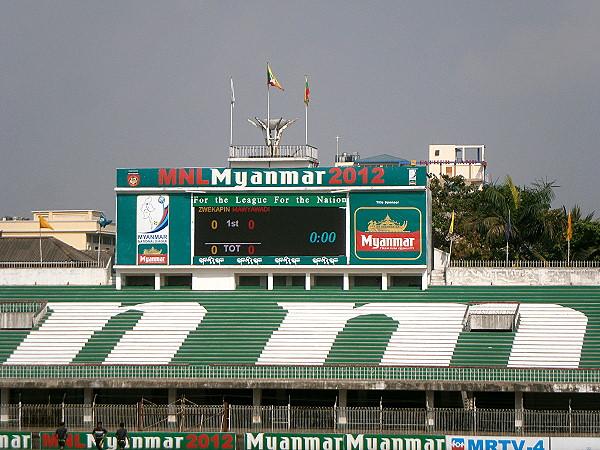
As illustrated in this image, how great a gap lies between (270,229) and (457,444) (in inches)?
684

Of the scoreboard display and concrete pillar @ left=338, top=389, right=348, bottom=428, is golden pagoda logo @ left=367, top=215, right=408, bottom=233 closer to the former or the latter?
the scoreboard display

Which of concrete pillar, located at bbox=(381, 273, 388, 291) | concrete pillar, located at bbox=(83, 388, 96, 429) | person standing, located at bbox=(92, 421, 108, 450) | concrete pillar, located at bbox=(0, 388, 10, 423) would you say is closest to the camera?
person standing, located at bbox=(92, 421, 108, 450)

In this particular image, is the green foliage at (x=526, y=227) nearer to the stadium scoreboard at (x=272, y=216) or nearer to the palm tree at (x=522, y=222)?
the palm tree at (x=522, y=222)

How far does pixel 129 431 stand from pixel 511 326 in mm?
17376

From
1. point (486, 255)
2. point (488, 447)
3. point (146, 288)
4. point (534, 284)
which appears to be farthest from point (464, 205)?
point (488, 447)

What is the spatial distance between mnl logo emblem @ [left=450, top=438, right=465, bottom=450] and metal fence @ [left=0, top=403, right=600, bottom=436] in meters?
3.21

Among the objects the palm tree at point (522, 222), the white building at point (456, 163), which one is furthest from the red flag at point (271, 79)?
the white building at point (456, 163)

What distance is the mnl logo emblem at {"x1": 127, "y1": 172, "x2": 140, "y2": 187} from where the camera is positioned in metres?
55.0

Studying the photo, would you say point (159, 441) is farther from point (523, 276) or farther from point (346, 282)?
point (523, 276)

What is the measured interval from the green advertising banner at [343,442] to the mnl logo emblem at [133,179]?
18.0 m

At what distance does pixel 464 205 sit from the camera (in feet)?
262

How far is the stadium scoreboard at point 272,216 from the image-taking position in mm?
53031

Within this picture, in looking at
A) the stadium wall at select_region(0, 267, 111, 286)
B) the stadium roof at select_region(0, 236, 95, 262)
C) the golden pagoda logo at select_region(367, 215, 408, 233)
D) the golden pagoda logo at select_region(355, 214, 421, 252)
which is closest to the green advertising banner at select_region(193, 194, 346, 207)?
the golden pagoda logo at select_region(367, 215, 408, 233)

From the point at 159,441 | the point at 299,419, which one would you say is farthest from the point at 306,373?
the point at 159,441
